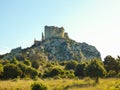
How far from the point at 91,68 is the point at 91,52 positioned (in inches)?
4930

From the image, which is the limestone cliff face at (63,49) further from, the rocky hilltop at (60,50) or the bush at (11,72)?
the bush at (11,72)

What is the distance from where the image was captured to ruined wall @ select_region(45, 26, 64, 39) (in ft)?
604

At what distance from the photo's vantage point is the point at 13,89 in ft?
105

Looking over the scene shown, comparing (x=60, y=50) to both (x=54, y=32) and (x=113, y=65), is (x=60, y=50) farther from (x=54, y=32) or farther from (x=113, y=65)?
(x=113, y=65)

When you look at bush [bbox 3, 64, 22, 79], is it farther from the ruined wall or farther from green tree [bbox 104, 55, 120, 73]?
the ruined wall

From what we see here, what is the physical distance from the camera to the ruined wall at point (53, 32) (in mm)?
184137

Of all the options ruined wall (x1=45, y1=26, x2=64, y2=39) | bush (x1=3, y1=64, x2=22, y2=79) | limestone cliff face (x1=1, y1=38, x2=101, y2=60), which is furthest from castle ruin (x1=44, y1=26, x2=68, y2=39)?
bush (x1=3, y1=64, x2=22, y2=79)

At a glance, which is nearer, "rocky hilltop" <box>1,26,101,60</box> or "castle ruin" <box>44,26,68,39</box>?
"rocky hilltop" <box>1,26,101,60</box>

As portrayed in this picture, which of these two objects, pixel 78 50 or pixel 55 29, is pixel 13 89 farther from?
pixel 55 29

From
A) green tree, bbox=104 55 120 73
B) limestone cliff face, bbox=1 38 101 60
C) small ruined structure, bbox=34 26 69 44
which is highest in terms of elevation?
small ruined structure, bbox=34 26 69 44

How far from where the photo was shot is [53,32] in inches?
7392

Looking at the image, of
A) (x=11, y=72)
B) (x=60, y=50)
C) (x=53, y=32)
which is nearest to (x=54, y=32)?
(x=53, y=32)

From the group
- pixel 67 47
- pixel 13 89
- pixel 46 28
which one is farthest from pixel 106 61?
pixel 46 28

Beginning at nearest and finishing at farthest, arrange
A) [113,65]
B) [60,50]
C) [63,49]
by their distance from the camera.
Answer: [113,65] < [60,50] < [63,49]
